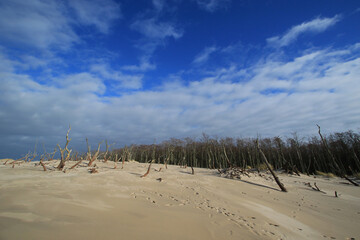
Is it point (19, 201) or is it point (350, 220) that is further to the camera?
point (350, 220)

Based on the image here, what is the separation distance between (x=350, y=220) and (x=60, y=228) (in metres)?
7.46

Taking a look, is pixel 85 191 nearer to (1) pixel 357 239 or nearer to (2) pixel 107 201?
(2) pixel 107 201

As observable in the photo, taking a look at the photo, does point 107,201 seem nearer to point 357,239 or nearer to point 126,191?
point 126,191

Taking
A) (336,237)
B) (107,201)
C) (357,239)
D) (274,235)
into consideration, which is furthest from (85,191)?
(357,239)

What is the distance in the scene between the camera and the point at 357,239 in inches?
139

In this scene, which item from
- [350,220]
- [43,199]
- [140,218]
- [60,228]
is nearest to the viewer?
[60,228]

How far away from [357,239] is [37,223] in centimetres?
617

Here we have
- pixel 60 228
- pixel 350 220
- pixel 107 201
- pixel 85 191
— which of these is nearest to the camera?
pixel 60 228

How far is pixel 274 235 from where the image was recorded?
310 centimetres

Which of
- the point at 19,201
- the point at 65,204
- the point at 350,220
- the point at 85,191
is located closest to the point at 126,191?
the point at 85,191

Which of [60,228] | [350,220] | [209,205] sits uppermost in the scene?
[60,228]

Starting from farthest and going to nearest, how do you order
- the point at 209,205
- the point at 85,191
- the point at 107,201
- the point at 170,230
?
the point at 209,205 < the point at 85,191 < the point at 107,201 < the point at 170,230

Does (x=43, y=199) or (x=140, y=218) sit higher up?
(x=43, y=199)

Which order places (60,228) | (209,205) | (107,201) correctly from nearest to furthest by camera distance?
1. (60,228)
2. (107,201)
3. (209,205)
